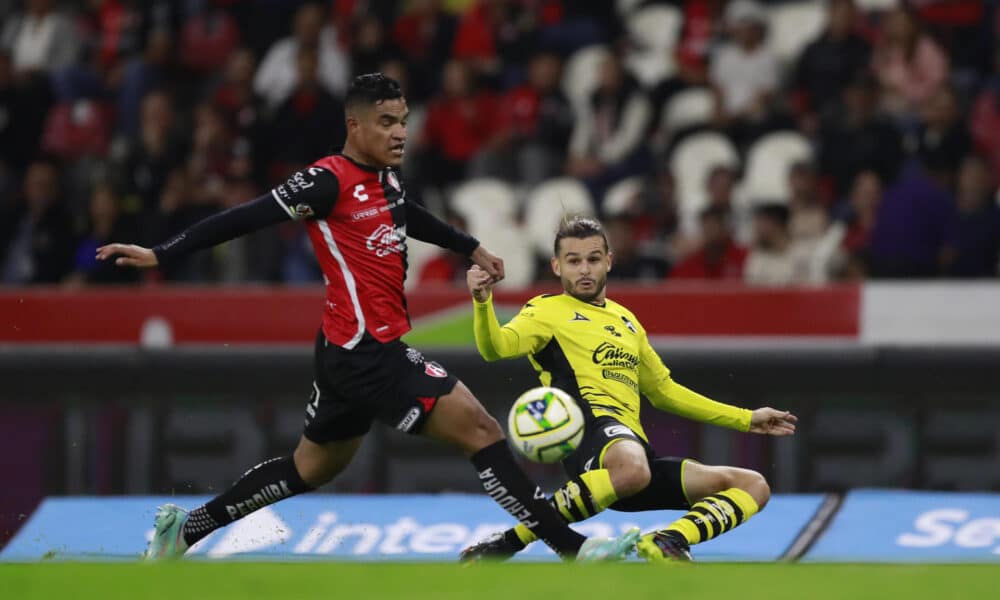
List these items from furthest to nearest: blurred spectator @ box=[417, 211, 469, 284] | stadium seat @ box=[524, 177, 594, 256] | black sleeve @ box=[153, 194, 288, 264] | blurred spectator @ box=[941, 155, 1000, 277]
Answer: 1. stadium seat @ box=[524, 177, 594, 256]
2. blurred spectator @ box=[417, 211, 469, 284]
3. blurred spectator @ box=[941, 155, 1000, 277]
4. black sleeve @ box=[153, 194, 288, 264]

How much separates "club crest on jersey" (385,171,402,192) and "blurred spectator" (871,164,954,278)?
19.9ft

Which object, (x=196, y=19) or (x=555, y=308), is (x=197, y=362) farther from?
(x=196, y=19)

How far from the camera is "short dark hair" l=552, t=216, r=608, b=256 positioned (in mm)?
7809

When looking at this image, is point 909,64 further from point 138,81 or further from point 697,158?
point 138,81

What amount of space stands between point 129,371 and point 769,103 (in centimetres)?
599

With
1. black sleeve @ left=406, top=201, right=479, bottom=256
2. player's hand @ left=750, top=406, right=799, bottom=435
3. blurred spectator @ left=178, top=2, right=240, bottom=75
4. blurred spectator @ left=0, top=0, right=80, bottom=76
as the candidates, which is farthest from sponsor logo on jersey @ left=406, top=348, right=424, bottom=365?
blurred spectator @ left=0, top=0, right=80, bottom=76

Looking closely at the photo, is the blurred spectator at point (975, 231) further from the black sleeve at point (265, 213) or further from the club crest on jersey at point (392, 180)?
the black sleeve at point (265, 213)

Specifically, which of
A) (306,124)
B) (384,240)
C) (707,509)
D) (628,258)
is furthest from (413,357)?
(306,124)

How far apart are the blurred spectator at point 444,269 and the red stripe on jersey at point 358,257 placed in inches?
231

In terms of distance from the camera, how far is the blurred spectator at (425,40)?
1547 cm

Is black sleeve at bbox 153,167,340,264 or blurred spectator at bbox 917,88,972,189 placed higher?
blurred spectator at bbox 917,88,972,189

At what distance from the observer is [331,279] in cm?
729

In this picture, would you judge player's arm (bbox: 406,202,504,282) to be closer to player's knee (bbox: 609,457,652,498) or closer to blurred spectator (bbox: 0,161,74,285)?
player's knee (bbox: 609,457,652,498)

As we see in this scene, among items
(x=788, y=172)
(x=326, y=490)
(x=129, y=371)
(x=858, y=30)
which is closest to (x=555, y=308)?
(x=326, y=490)
